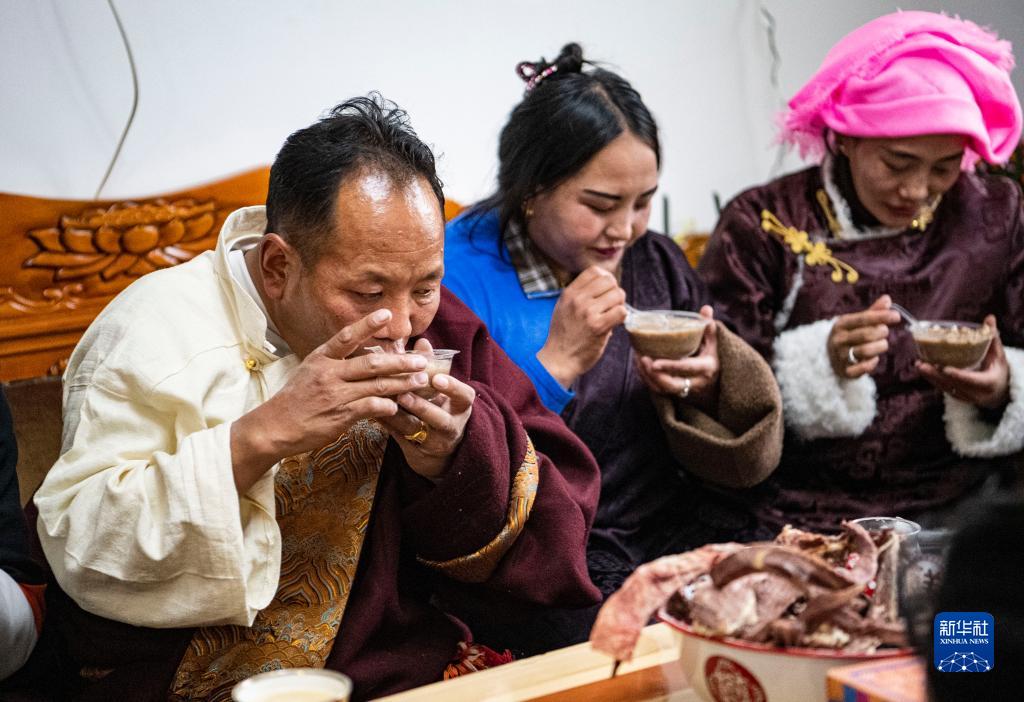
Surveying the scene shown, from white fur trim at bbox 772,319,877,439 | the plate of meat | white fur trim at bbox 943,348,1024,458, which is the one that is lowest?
white fur trim at bbox 943,348,1024,458

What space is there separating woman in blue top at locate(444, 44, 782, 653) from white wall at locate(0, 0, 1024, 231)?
17.3 inches

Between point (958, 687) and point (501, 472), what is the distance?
3.01 ft

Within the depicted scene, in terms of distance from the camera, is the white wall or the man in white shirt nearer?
the man in white shirt

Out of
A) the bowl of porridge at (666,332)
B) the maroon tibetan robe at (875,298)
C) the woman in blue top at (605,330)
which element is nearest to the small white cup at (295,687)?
the woman in blue top at (605,330)

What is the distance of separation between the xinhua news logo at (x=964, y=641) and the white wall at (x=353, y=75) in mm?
1270

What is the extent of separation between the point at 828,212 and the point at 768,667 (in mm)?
1790

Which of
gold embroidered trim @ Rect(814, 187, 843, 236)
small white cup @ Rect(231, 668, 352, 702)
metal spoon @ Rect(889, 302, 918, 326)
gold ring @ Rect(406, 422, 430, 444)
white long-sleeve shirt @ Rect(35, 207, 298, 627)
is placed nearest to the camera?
small white cup @ Rect(231, 668, 352, 702)

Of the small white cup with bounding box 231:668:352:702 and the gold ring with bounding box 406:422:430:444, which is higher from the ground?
the gold ring with bounding box 406:422:430:444

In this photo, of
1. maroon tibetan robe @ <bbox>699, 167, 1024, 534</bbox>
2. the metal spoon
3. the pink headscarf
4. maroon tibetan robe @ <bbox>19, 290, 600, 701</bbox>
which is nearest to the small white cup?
maroon tibetan robe @ <bbox>19, 290, 600, 701</bbox>

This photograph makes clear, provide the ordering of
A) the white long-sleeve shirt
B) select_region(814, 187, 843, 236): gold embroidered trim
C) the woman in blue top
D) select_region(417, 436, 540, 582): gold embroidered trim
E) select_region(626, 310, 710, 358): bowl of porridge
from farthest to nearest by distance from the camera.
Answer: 1. select_region(814, 187, 843, 236): gold embroidered trim
2. the woman in blue top
3. select_region(626, 310, 710, 358): bowl of porridge
4. select_region(417, 436, 540, 582): gold embroidered trim
5. the white long-sleeve shirt

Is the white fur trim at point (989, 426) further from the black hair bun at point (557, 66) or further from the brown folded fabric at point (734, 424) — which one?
the black hair bun at point (557, 66)

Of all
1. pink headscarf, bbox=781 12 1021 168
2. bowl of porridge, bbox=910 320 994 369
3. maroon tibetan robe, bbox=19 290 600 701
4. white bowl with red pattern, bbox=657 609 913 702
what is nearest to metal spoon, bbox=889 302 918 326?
bowl of porridge, bbox=910 320 994 369

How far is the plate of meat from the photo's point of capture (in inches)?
47.1

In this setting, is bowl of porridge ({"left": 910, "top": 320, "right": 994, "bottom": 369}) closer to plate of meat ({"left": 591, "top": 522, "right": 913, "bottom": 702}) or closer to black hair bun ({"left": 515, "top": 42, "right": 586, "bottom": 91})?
black hair bun ({"left": 515, "top": 42, "right": 586, "bottom": 91})
